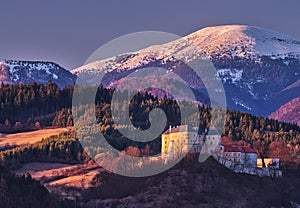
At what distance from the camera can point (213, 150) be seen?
173375 millimetres

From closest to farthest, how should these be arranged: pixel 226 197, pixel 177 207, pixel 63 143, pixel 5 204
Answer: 1. pixel 5 204
2. pixel 177 207
3. pixel 226 197
4. pixel 63 143

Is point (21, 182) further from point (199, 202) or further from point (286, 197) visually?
point (286, 197)

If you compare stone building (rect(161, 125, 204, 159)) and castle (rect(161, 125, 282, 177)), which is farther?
stone building (rect(161, 125, 204, 159))

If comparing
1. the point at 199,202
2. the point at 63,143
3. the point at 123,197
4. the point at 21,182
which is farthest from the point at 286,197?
the point at 63,143

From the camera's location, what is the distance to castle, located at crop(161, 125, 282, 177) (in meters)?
167

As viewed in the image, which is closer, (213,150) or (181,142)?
(213,150)

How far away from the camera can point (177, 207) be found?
464ft

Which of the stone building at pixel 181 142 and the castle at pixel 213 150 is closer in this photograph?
the castle at pixel 213 150

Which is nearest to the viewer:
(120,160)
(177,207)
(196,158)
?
(177,207)

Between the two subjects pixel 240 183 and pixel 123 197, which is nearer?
pixel 123 197

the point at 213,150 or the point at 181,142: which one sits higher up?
the point at 181,142

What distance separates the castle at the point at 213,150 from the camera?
549 feet

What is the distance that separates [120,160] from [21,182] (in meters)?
37.4

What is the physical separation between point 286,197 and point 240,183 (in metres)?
8.53
